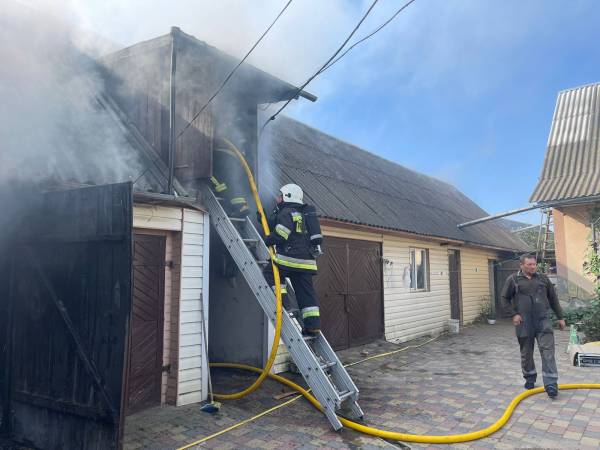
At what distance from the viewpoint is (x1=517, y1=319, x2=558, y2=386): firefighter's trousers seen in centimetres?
559

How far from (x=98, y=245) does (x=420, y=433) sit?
3723 millimetres

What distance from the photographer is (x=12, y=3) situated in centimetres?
501

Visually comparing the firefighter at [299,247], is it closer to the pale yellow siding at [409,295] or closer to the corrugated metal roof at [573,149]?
the pale yellow siding at [409,295]

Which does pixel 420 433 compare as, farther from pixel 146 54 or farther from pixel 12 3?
pixel 12 3

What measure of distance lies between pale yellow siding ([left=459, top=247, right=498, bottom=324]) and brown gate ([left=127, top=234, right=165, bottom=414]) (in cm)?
1114

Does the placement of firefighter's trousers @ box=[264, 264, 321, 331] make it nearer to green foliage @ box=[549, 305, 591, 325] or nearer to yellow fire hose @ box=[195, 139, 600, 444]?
yellow fire hose @ box=[195, 139, 600, 444]

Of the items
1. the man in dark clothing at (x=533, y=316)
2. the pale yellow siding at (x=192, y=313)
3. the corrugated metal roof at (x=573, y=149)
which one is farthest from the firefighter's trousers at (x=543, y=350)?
the corrugated metal roof at (x=573, y=149)

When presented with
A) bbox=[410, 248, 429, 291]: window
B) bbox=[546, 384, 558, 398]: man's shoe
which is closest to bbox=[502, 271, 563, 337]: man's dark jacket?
bbox=[546, 384, 558, 398]: man's shoe

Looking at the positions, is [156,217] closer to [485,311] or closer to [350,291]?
[350,291]

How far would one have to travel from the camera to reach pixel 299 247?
17.2 ft

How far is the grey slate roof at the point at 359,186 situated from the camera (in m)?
8.52

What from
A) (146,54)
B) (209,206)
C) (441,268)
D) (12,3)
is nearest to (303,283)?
(209,206)

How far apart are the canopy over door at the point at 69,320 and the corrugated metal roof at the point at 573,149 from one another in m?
11.0

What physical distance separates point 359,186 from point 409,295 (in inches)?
121
